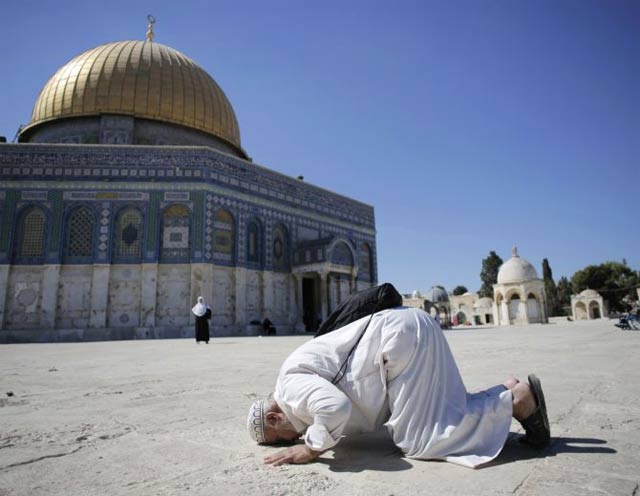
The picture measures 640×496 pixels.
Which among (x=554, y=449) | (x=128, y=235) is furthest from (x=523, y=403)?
(x=128, y=235)

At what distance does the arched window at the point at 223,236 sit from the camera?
18234 mm

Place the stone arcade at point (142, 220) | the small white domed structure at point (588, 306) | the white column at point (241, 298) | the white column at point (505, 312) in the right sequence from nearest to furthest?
the stone arcade at point (142, 220) < the white column at point (241, 298) < the white column at point (505, 312) < the small white domed structure at point (588, 306)

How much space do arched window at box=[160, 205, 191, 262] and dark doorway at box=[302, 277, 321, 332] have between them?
22.9ft

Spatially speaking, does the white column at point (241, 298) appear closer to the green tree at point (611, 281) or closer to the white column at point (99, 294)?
the white column at point (99, 294)

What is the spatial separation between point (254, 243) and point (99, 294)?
6754 mm

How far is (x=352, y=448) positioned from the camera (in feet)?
6.65

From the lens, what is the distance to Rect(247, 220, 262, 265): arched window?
19.7m

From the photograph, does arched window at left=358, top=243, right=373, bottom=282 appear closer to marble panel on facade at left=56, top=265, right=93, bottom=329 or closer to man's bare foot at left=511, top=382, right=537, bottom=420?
marble panel on facade at left=56, top=265, right=93, bottom=329

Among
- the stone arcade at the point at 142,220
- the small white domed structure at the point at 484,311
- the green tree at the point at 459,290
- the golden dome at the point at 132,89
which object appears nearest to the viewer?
the stone arcade at the point at 142,220

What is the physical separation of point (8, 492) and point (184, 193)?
1739cm

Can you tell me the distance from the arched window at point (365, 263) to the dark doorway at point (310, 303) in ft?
14.3

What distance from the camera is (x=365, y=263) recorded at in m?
26.7

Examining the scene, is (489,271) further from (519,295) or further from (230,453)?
(230,453)

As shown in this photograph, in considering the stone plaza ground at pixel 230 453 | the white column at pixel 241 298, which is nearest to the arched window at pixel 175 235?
the white column at pixel 241 298
